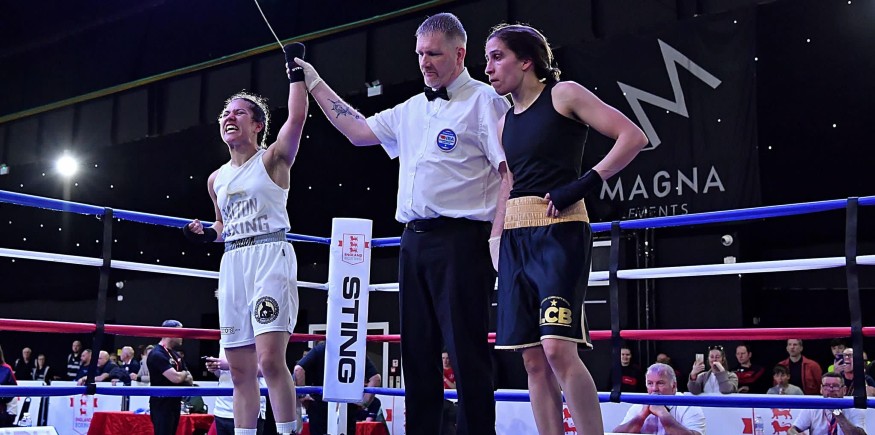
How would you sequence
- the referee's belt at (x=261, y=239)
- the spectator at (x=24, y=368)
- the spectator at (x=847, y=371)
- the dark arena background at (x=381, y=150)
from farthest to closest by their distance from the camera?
the spectator at (x=24, y=368) < the dark arena background at (x=381, y=150) < the spectator at (x=847, y=371) < the referee's belt at (x=261, y=239)

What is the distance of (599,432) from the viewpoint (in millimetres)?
2100

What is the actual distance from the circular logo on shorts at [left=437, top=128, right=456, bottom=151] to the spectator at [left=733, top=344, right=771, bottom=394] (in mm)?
5205

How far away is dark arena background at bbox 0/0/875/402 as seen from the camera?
711 centimetres

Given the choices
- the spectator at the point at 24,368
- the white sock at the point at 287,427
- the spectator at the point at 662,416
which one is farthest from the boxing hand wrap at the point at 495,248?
the spectator at the point at 24,368

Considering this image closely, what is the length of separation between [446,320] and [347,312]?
1.61m

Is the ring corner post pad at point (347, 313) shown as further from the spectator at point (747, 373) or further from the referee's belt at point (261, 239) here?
the spectator at point (747, 373)

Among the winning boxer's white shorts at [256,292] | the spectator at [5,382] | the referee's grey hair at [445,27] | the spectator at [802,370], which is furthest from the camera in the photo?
the spectator at [5,382]

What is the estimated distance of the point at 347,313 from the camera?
12.6ft

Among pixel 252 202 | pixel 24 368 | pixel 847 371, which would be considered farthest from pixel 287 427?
pixel 24 368

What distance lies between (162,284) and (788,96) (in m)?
8.77

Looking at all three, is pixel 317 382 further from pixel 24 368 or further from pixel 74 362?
pixel 24 368

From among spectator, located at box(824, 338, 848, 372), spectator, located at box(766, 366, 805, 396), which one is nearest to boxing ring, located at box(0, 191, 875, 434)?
spectator, located at box(824, 338, 848, 372)

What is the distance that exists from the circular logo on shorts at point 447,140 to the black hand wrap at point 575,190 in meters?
0.39

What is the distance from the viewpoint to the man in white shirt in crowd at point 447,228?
229 centimetres
